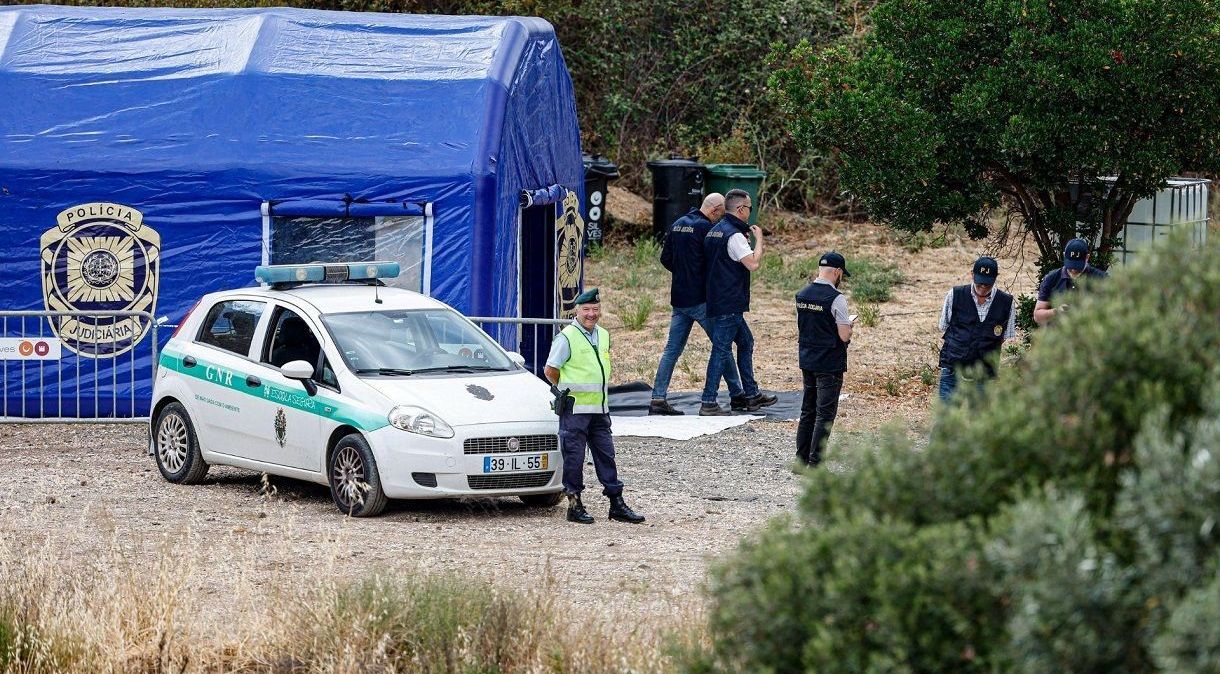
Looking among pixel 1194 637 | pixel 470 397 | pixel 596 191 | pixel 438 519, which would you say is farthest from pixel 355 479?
pixel 596 191

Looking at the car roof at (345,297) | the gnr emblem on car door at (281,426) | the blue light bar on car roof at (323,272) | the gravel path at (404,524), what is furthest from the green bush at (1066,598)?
the blue light bar on car roof at (323,272)

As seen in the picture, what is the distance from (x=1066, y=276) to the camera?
11.3 meters

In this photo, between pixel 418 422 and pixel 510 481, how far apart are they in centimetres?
68

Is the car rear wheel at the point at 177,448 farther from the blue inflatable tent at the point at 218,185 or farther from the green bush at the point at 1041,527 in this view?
the green bush at the point at 1041,527

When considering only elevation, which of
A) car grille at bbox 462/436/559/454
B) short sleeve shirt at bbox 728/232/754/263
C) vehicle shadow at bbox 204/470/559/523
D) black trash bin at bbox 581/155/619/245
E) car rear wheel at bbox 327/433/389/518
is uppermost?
black trash bin at bbox 581/155/619/245

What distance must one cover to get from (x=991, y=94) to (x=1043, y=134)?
1.76ft

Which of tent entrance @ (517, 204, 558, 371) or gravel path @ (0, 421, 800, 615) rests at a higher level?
tent entrance @ (517, 204, 558, 371)

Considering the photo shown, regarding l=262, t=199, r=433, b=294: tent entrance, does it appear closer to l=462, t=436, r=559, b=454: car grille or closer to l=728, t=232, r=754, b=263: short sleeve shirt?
l=728, t=232, r=754, b=263: short sleeve shirt

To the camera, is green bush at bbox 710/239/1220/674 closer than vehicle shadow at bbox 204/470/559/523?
Yes

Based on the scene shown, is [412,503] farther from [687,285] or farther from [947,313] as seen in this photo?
[687,285]

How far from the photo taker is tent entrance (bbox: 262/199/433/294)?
44.3ft

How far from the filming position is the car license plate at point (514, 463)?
31.9 feet

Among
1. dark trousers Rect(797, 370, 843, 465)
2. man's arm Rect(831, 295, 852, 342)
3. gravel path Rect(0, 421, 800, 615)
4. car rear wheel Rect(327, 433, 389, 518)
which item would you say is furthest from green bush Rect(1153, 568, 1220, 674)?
dark trousers Rect(797, 370, 843, 465)

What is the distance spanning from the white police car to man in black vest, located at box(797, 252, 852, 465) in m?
1.89
